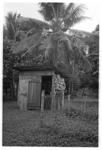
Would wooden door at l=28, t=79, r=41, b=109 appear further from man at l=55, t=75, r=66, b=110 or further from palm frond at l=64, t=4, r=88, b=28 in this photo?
palm frond at l=64, t=4, r=88, b=28

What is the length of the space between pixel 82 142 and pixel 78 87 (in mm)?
5650

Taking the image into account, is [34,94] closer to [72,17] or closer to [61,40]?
[61,40]

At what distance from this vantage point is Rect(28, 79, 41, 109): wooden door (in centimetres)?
732

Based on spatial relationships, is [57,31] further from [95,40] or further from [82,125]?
[82,125]

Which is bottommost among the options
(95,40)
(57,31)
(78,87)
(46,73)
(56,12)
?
(78,87)

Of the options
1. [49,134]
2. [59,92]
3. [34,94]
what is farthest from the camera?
[59,92]

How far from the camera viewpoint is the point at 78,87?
9.15 metres

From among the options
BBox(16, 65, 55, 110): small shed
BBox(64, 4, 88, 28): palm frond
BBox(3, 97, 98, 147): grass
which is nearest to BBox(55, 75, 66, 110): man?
BBox(16, 65, 55, 110): small shed

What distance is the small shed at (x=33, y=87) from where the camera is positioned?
7.29m

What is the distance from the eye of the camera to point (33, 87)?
7.45 metres

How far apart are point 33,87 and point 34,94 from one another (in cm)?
25

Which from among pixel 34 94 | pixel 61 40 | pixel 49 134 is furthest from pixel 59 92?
pixel 49 134

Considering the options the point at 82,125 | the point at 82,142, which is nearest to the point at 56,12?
the point at 82,125

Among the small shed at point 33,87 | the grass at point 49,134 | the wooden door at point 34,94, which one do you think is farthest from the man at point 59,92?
the grass at point 49,134
